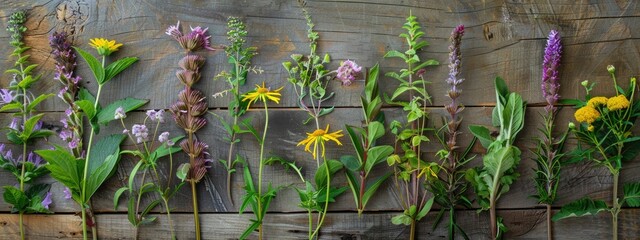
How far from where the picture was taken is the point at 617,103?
1.61 meters

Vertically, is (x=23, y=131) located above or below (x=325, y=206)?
above

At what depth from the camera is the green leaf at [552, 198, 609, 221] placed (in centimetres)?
167

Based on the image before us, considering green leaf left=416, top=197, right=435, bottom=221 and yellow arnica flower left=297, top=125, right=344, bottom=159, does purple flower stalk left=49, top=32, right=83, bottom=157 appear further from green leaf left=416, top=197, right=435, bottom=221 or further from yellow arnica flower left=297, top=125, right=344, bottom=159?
green leaf left=416, top=197, right=435, bottom=221

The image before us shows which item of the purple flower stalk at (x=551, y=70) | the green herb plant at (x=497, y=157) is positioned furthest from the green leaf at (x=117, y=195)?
the purple flower stalk at (x=551, y=70)

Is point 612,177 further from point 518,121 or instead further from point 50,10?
point 50,10

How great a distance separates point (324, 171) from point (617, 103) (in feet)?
Result: 2.62

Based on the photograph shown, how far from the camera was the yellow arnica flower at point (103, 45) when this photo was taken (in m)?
1.69

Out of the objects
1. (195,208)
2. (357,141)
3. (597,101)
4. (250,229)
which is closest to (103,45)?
(195,208)

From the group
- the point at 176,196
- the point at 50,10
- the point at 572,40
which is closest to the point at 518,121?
the point at 572,40

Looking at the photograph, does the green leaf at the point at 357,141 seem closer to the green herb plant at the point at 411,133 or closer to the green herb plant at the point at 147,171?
the green herb plant at the point at 411,133

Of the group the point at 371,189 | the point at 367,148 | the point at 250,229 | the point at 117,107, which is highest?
the point at 117,107

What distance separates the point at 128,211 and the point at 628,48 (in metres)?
1.49

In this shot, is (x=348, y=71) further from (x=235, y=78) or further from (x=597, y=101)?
(x=597, y=101)

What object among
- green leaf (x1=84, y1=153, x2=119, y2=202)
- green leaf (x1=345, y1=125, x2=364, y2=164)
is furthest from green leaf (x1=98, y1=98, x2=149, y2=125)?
green leaf (x1=345, y1=125, x2=364, y2=164)
